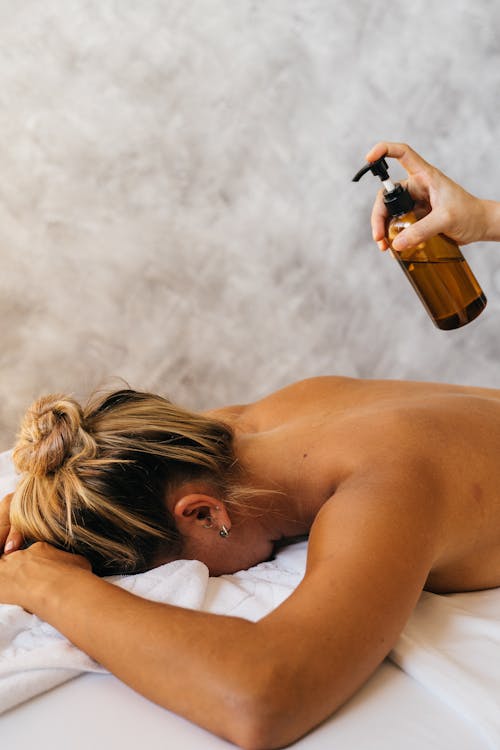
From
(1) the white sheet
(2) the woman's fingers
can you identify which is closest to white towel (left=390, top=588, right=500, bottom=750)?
(1) the white sheet

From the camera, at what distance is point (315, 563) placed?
99cm

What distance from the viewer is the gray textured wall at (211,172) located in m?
1.97

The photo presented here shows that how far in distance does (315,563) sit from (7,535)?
0.56 meters

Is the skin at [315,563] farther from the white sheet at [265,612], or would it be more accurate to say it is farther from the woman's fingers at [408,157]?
the woman's fingers at [408,157]

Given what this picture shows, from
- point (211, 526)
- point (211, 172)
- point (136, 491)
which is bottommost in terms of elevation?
point (211, 526)

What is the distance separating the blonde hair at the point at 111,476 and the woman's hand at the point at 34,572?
29mm

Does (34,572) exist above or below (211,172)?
below

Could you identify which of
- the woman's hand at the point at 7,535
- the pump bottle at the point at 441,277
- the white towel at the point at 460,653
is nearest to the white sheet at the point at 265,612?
the white towel at the point at 460,653

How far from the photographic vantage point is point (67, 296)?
6.69 feet

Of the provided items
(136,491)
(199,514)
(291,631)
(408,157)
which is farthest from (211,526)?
(408,157)

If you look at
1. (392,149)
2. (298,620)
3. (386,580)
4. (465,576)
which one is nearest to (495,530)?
(465,576)

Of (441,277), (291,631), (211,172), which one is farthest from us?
(211,172)

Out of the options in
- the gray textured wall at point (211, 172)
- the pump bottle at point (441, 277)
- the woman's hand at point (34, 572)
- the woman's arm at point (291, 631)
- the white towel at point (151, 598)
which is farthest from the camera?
the gray textured wall at point (211, 172)

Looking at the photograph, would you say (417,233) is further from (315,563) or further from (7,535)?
(7,535)
